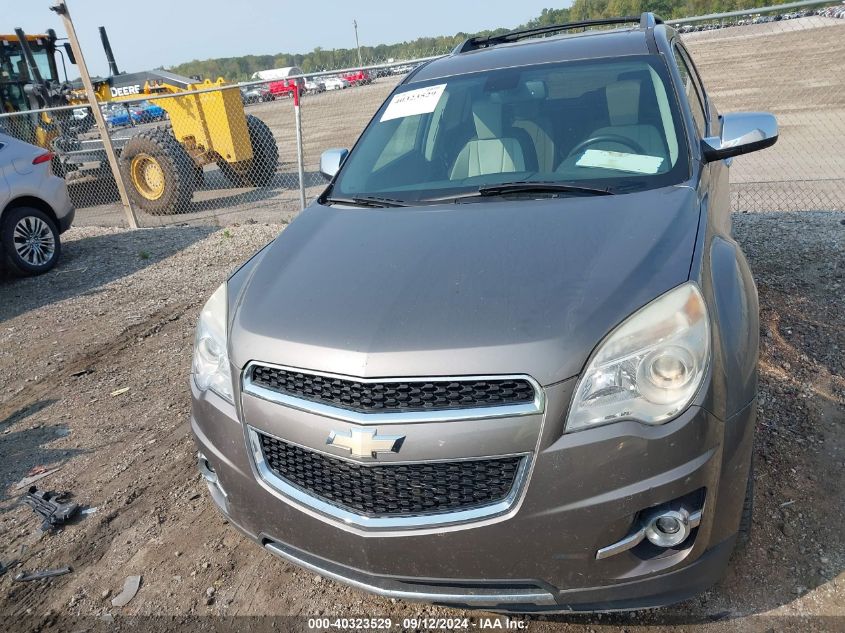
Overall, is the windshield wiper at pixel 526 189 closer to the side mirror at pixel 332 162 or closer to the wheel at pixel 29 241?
the side mirror at pixel 332 162

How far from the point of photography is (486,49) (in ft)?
12.7

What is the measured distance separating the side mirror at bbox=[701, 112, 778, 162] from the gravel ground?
1.31 m

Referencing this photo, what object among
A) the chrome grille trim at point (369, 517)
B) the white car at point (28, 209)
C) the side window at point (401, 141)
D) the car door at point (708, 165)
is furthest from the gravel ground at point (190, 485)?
the side window at point (401, 141)

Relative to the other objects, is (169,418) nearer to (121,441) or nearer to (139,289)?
(121,441)

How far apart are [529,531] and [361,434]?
1.76 ft

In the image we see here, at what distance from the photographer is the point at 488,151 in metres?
3.15

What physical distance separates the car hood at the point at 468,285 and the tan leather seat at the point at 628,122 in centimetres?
41

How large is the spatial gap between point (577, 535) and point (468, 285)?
81cm

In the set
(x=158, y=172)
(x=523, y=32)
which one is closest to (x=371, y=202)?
(x=523, y=32)

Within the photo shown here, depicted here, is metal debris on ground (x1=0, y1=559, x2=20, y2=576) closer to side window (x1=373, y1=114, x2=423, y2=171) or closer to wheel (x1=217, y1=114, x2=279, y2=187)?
side window (x1=373, y1=114, x2=423, y2=171)

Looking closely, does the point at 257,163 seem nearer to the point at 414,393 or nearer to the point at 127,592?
the point at 127,592

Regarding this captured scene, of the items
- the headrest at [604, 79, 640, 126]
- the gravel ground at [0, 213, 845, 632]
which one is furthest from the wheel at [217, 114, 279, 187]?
the headrest at [604, 79, 640, 126]

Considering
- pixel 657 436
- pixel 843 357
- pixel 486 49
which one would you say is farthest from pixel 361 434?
pixel 843 357

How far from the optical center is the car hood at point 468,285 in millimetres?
1833
